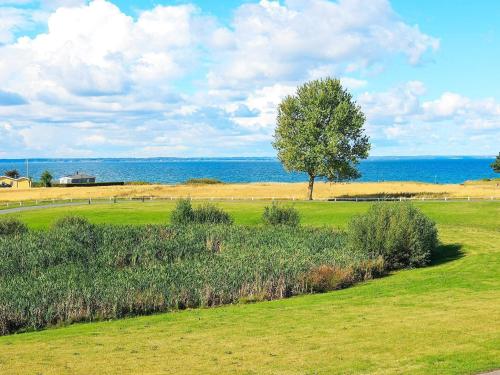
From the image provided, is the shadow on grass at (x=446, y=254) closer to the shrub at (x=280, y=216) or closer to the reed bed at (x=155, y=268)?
the reed bed at (x=155, y=268)

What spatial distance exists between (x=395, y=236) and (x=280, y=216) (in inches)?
685

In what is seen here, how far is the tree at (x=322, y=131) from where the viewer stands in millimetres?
77312

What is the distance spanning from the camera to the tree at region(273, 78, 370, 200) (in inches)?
3044

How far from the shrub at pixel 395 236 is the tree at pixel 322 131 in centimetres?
3801

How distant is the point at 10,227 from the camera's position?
4888cm

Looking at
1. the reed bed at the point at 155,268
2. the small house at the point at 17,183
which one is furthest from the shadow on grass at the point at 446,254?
the small house at the point at 17,183

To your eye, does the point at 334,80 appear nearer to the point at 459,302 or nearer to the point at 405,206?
the point at 405,206

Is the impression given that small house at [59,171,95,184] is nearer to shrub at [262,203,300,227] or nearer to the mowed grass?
shrub at [262,203,300,227]

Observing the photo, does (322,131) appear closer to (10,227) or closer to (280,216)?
(280,216)

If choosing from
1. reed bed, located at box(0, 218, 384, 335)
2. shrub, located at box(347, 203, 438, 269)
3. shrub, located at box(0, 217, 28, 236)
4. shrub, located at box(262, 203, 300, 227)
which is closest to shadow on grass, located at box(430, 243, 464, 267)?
shrub, located at box(347, 203, 438, 269)

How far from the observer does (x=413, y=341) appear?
16.5 m

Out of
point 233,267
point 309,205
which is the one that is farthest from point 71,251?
point 309,205

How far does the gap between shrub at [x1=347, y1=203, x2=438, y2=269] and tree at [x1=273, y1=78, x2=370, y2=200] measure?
3801 centimetres

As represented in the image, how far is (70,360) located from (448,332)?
37.1 ft
